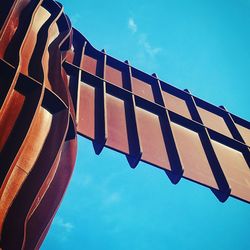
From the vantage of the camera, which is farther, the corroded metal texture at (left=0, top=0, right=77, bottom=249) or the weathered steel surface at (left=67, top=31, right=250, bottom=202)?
the weathered steel surface at (left=67, top=31, right=250, bottom=202)

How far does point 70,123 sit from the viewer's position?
151 inches

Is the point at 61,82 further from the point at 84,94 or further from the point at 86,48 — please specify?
the point at 86,48

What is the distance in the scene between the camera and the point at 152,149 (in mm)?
4906

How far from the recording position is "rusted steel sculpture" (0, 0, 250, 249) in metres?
3.00

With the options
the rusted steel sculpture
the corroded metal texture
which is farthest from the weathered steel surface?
the corroded metal texture

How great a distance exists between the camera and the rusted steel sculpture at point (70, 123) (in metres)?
3.00

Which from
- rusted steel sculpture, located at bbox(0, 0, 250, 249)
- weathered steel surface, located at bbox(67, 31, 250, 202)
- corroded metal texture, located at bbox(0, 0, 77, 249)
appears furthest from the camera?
weathered steel surface, located at bbox(67, 31, 250, 202)

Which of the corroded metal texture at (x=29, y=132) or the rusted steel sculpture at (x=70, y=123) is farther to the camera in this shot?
the rusted steel sculpture at (x=70, y=123)

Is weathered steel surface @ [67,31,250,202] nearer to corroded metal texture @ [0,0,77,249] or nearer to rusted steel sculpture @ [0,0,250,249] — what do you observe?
rusted steel sculpture @ [0,0,250,249]

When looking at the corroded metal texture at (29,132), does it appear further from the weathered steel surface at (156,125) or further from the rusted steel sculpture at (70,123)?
→ the weathered steel surface at (156,125)

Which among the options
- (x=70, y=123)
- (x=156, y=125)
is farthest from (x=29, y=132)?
(x=156, y=125)

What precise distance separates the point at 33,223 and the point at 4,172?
87 centimetres

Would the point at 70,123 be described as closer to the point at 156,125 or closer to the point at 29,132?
the point at 29,132

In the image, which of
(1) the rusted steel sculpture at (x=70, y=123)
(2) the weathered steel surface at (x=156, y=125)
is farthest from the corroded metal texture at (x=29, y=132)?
(2) the weathered steel surface at (x=156, y=125)
